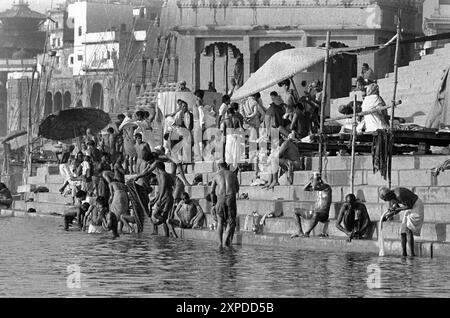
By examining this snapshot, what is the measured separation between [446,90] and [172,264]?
6.94 meters

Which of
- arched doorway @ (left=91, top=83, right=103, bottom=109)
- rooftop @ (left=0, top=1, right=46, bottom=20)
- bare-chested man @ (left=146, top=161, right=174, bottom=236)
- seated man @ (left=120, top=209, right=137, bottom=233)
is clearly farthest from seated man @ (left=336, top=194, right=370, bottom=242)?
rooftop @ (left=0, top=1, right=46, bottom=20)

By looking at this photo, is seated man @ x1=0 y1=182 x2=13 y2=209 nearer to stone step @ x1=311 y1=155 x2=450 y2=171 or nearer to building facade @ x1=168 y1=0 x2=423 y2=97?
building facade @ x1=168 y1=0 x2=423 y2=97

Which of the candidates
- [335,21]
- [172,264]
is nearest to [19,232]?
[172,264]

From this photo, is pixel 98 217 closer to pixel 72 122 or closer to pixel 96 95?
pixel 72 122

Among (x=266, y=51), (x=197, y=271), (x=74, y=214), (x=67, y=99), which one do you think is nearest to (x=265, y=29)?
(x=266, y=51)

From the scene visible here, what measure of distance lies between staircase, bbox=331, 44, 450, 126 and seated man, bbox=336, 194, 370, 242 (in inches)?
267

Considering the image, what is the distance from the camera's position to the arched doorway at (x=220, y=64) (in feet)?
156

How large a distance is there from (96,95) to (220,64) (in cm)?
3862

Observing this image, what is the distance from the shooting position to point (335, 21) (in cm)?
4612

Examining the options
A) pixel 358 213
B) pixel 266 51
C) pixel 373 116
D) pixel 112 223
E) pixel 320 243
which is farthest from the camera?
pixel 266 51

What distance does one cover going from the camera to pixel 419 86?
97.7 feet

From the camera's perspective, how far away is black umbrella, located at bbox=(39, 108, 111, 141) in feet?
112

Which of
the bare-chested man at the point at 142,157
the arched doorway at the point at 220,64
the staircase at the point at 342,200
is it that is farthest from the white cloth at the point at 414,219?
the arched doorway at the point at 220,64

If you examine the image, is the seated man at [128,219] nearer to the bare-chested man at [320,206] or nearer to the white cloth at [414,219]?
the bare-chested man at [320,206]
